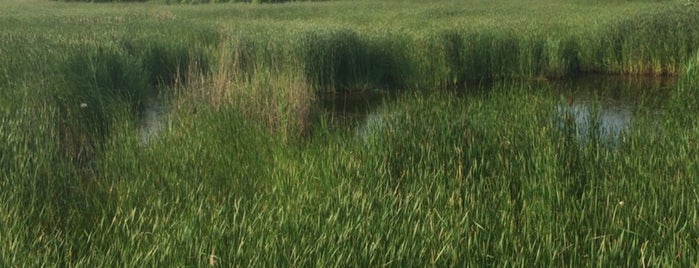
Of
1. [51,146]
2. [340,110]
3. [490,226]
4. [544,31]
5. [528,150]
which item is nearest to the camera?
[490,226]

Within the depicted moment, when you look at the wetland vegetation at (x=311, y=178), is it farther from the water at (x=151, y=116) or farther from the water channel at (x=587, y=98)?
the water channel at (x=587, y=98)

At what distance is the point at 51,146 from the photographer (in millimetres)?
5207

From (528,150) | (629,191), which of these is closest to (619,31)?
(528,150)

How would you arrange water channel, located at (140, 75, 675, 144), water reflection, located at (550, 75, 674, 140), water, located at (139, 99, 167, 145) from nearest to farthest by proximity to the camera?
water, located at (139, 99, 167, 145), water channel, located at (140, 75, 675, 144), water reflection, located at (550, 75, 674, 140)

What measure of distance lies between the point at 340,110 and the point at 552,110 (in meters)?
4.70

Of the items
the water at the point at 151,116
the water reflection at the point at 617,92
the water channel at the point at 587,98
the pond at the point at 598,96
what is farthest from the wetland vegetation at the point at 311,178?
the water reflection at the point at 617,92

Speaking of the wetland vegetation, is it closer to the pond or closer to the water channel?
the water channel

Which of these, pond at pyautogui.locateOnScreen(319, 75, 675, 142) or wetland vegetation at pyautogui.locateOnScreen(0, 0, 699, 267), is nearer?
wetland vegetation at pyautogui.locateOnScreen(0, 0, 699, 267)

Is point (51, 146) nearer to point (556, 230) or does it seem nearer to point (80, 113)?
point (80, 113)

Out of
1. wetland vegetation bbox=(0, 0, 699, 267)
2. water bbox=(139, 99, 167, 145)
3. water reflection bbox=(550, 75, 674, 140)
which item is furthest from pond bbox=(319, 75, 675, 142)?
water bbox=(139, 99, 167, 145)

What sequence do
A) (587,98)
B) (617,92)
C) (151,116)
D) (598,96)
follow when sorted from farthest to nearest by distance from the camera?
(617,92)
(598,96)
(587,98)
(151,116)

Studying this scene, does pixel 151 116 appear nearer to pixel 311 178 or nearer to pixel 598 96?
pixel 311 178

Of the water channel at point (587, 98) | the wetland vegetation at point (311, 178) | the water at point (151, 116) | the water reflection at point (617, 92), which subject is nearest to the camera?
the wetland vegetation at point (311, 178)

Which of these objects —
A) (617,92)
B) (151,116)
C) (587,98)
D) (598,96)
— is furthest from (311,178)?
(617,92)
